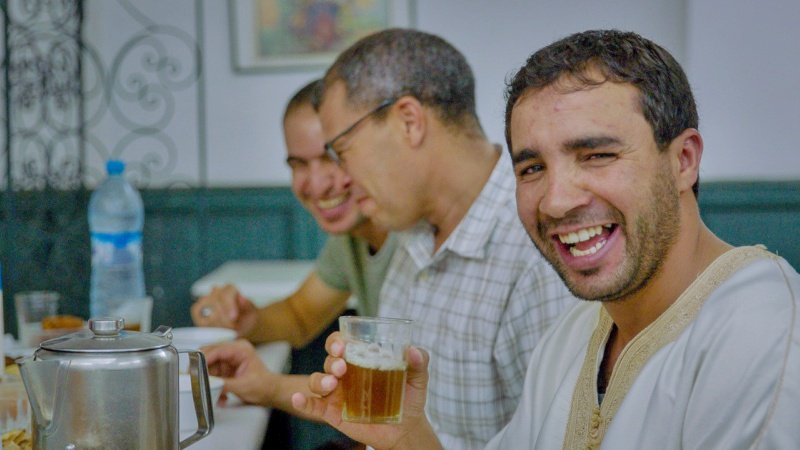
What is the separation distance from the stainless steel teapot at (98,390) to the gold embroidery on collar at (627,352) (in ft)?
1.90

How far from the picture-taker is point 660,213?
113 cm

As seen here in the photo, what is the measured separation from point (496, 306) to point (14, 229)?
266cm

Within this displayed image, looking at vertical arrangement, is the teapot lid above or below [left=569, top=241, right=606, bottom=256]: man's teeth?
below

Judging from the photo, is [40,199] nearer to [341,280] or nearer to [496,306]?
[341,280]

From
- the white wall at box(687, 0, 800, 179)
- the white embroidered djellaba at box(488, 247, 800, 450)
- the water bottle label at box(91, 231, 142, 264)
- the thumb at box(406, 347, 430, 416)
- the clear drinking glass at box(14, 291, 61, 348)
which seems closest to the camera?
the white embroidered djellaba at box(488, 247, 800, 450)

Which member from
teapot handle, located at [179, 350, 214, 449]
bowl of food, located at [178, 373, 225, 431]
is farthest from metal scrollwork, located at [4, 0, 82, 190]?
teapot handle, located at [179, 350, 214, 449]

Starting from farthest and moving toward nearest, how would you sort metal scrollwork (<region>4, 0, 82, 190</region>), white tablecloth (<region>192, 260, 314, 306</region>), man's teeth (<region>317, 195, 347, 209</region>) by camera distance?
metal scrollwork (<region>4, 0, 82, 190</region>), white tablecloth (<region>192, 260, 314, 306</region>), man's teeth (<region>317, 195, 347, 209</region>)

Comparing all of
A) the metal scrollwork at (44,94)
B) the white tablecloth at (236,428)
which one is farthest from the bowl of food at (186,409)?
the metal scrollwork at (44,94)

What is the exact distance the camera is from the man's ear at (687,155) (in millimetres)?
1156

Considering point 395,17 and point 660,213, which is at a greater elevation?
point 395,17

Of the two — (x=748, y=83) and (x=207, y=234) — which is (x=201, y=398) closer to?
(x=207, y=234)

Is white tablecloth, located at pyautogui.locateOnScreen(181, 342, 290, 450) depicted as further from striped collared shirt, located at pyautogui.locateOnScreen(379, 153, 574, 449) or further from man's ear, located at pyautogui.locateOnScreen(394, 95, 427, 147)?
man's ear, located at pyautogui.locateOnScreen(394, 95, 427, 147)

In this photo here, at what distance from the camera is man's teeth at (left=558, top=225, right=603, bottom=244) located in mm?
1152

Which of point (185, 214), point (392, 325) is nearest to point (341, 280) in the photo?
point (392, 325)
